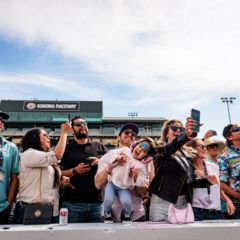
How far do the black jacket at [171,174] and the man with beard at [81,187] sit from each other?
33.9 inches

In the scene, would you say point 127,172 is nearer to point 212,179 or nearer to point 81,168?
point 81,168

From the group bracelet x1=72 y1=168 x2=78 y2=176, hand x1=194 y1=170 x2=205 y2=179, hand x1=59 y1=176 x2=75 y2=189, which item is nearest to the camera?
hand x1=194 y1=170 x2=205 y2=179

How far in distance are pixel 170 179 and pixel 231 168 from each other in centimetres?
106

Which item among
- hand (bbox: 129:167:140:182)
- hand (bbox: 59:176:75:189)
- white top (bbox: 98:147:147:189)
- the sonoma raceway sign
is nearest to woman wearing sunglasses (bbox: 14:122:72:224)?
hand (bbox: 59:176:75:189)

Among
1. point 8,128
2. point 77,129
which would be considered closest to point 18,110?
point 8,128

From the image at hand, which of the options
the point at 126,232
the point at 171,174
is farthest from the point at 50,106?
the point at 126,232

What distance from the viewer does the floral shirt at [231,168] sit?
3.03 m

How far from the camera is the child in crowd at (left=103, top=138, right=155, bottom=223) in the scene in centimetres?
248

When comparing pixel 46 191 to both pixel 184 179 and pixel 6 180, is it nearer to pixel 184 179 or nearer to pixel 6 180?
pixel 6 180

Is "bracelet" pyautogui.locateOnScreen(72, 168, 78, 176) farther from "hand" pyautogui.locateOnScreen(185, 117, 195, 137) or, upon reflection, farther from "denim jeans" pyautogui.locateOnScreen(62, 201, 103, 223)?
"hand" pyautogui.locateOnScreen(185, 117, 195, 137)

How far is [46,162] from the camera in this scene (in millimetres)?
2586

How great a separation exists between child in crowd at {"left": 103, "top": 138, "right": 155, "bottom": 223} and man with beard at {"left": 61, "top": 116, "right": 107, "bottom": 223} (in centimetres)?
57

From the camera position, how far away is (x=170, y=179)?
2.36 m

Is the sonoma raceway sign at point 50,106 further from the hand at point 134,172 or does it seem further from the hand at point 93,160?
the hand at point 134,172
